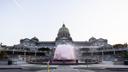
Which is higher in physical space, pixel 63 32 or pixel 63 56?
pixel 63 32

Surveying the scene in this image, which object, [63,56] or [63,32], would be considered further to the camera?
[63,32]

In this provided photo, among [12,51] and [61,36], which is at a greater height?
[61,36]

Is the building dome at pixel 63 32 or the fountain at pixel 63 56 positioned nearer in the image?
the fountain at pixel 63 56

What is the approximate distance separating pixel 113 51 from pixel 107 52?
9.89 metres

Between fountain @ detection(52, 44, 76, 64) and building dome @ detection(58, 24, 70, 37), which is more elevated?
building dome @ detection(58, 24, 70, 37)

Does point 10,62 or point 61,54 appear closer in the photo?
point 10,62

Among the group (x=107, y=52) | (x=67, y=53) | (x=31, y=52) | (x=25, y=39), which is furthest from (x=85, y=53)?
(x=67, y=53)

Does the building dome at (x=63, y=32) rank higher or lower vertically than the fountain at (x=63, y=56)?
higher

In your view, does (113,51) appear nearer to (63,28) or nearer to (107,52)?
(107,52)

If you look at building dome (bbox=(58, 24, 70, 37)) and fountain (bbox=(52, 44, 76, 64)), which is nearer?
fountain (bbox=(52, 44, 76, 64))

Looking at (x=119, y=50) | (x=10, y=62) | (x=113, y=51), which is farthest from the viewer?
(x=113, y=51)

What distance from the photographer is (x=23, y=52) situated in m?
154

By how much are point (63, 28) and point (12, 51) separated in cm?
6640

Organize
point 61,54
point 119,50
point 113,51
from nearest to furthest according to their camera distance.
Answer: point 61,54
point 119,50
point 113,51
